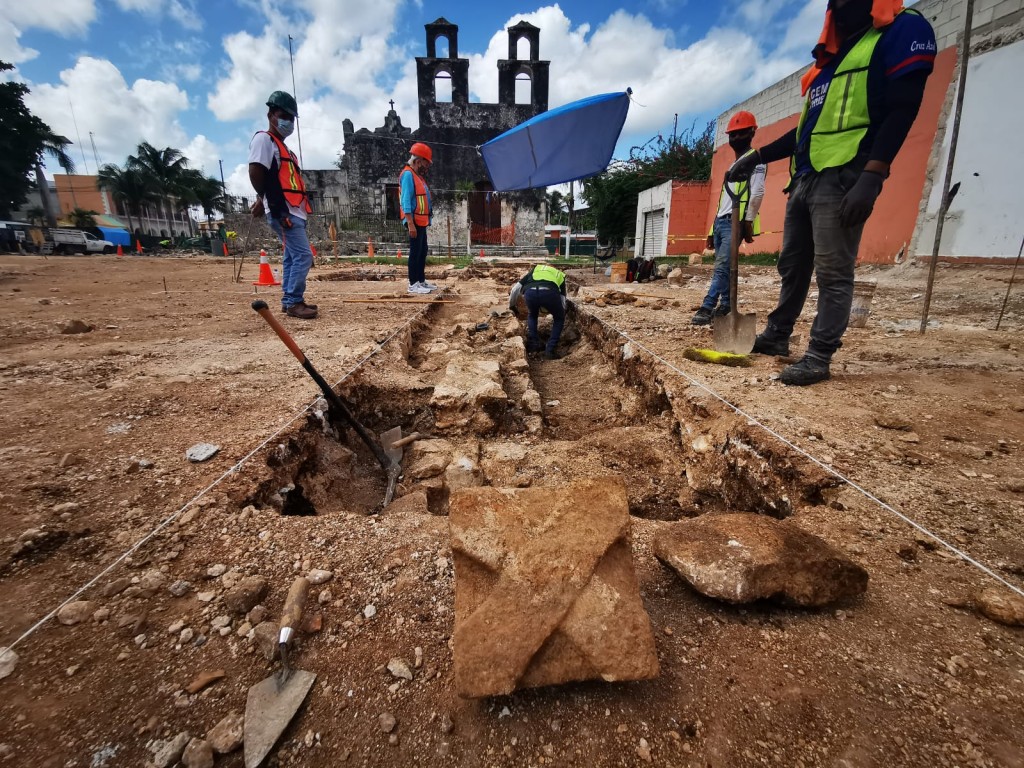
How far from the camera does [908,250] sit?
22.6 ft

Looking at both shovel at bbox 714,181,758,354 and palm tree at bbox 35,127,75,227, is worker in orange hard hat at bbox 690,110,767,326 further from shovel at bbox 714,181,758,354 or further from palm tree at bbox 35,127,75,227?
palm tree at bbox 35,127,75,227

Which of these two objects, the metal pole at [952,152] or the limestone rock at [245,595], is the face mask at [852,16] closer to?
the metal pole at [952,152]

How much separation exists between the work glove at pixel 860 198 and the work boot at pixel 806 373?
742 millimetres

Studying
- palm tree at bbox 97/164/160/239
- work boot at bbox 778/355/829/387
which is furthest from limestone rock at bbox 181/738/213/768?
palm tree at bbox 97/164/160/239

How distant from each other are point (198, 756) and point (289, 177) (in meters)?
4.79

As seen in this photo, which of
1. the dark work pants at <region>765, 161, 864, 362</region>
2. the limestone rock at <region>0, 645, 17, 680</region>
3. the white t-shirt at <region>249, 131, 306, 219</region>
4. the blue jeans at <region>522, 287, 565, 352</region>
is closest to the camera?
the limestone rock at <region>0, 645, 17, 680</region>

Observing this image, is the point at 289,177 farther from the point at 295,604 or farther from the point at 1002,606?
the point at 1002,606

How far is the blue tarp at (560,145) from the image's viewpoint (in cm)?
893

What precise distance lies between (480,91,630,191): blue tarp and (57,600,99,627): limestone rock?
9.92 metres

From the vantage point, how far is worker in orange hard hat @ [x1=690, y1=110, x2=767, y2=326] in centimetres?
387

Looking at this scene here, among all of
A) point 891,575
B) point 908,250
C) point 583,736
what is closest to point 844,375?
point 891,575

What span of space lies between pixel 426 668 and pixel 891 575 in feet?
4.01

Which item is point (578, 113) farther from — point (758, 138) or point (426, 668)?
point (426, 668)

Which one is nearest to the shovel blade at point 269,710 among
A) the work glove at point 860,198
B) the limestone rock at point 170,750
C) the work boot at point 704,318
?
the limestone rock at point 170,750
